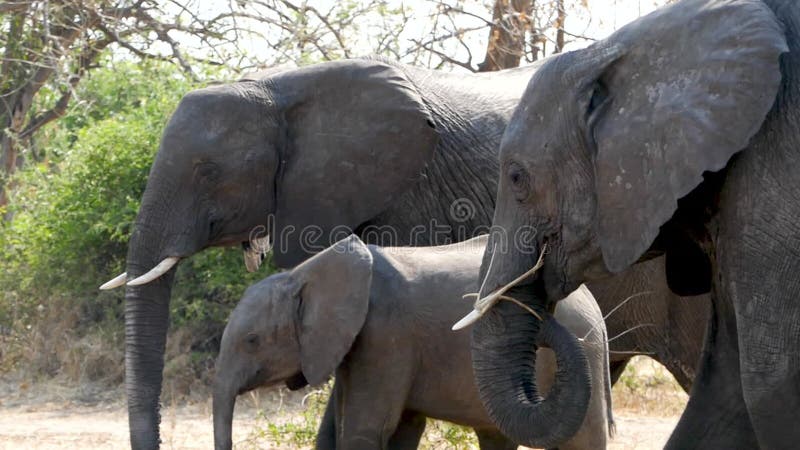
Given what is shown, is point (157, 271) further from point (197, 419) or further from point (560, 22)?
point (560, 22)

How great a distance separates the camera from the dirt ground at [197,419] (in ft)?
23.9

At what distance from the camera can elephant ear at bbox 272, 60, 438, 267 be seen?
581cm

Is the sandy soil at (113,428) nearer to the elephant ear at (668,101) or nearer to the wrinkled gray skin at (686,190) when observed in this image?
the wrinkled gray skin at (686,190)

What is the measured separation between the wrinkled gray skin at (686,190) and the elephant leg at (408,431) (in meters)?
1.87

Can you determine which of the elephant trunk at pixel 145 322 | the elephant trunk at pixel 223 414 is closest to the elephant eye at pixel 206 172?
the elephant trunk at pixel 145 322

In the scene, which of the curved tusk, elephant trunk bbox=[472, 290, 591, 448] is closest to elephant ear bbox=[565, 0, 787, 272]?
elephant trunk bbox=[472, 290, 591, 448]

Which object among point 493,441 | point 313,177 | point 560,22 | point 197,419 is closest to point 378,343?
point 493,441

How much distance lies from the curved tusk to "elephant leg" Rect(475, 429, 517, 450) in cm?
138

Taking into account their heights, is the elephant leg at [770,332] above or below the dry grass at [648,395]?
above

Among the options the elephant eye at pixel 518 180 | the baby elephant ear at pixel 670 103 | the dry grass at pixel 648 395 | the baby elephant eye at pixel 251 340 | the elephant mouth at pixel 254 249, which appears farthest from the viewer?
the dry grass at pixel 648 395

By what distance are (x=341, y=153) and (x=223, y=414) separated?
1320 millimetres

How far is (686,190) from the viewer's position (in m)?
2.92

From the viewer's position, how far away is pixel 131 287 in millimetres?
5809

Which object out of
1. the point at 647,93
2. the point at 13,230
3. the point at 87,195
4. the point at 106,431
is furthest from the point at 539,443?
the point at 13,230
